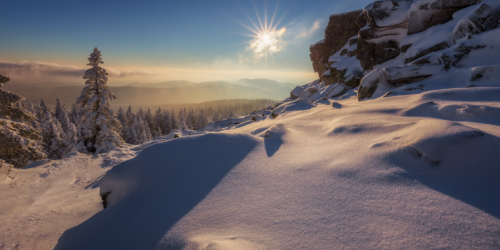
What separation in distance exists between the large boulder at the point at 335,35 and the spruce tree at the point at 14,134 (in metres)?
33.6

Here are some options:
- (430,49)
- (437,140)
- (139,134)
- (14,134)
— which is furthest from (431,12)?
(139,134)

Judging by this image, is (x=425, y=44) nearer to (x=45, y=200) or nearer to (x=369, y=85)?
(x=369, y=85)

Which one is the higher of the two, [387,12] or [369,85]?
[387,12]

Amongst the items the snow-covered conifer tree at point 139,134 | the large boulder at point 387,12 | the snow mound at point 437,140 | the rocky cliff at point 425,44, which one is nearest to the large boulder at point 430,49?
the rocky cliff at point 425,44

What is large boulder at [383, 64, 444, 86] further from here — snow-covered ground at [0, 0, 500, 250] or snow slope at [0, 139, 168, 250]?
snow slope at [0, 139, 168, 250]

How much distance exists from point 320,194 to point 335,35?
3341cm

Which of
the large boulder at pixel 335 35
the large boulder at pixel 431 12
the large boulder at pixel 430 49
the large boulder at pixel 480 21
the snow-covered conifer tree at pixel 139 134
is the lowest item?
the snow-covered conifer tree at pixel 139 134

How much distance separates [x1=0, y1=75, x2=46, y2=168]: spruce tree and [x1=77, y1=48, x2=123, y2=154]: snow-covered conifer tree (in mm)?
7741

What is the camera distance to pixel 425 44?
36.4ft

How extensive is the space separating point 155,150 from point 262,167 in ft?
9.83

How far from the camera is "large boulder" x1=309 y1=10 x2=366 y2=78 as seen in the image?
26.8m

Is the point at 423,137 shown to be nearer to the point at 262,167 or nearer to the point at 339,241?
the point at 339,241

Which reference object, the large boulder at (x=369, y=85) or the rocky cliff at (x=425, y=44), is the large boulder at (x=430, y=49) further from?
the large boulder at (x=369, y=85)

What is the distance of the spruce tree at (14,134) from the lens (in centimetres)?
784
